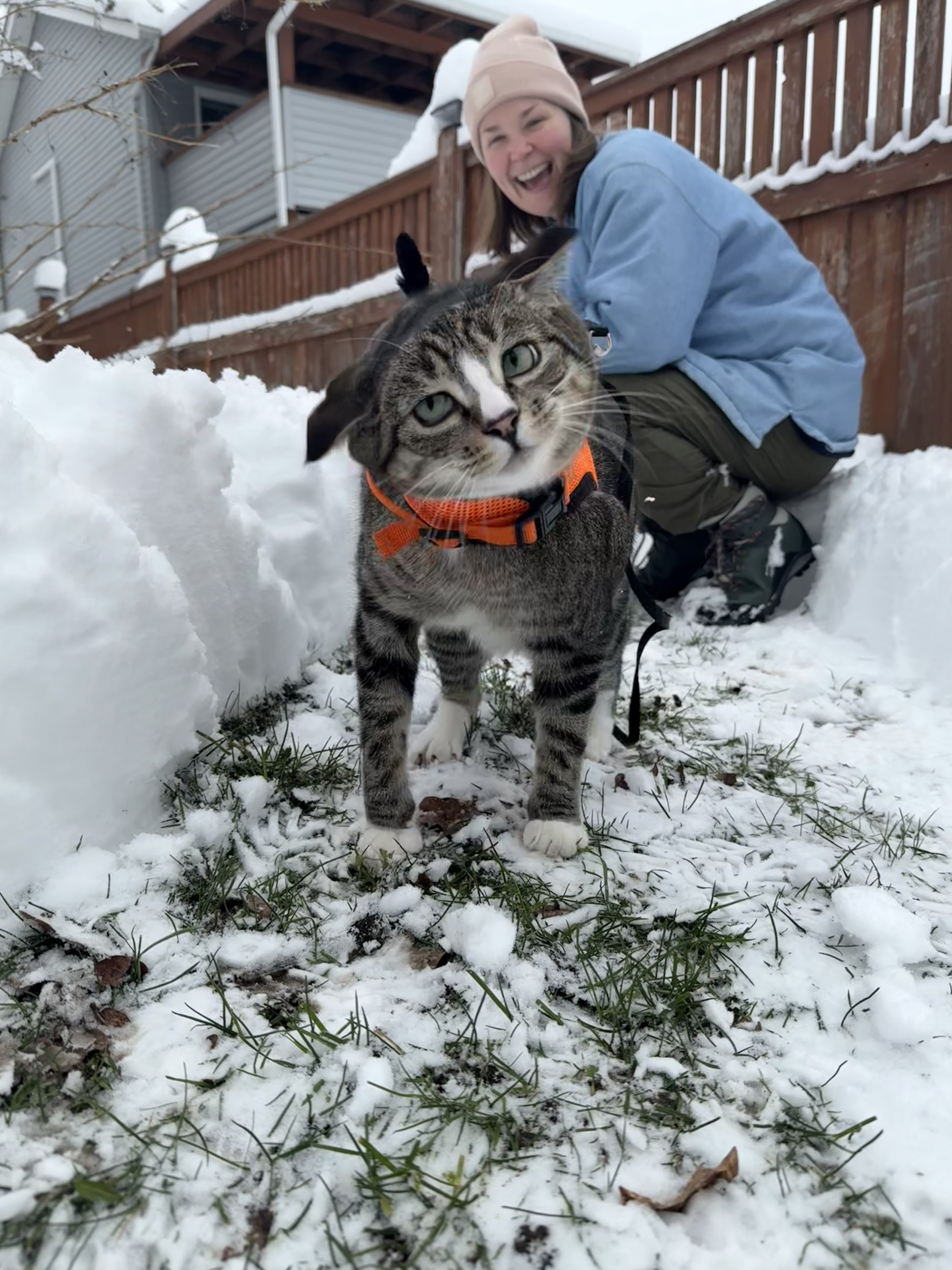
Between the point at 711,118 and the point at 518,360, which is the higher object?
the point at 711,118

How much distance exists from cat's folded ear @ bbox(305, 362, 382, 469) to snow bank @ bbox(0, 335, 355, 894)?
57 cm

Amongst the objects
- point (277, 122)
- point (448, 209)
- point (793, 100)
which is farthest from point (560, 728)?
point (277, 122)

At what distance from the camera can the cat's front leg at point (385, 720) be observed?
2031mm

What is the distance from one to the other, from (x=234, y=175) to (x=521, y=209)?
11804mm

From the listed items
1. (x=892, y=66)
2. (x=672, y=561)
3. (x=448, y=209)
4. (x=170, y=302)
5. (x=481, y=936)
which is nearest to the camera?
(x=481, y=936)

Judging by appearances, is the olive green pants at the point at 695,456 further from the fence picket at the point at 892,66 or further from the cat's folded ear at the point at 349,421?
→ the cat's folded ear at the point at 349,421

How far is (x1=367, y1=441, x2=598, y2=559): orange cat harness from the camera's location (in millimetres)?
1874

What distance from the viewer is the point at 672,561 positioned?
4391 millimetres

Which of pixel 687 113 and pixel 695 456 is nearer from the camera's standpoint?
pixel 695 456

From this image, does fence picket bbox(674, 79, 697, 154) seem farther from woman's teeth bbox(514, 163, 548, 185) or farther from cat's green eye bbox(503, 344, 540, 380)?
cat's green eye bbox(503, 344, 540, 380)

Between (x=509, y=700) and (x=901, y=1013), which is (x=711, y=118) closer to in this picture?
(x=509, y=700)

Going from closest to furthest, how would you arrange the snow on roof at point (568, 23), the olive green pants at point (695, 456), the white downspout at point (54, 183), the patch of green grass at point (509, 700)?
the patch of green grass at point (509, 700), the olive green pants at point (695, 456), the snow on roof at point (568, 23), the white downspout at point (54, 183)

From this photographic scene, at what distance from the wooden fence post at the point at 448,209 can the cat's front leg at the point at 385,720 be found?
5599 mm

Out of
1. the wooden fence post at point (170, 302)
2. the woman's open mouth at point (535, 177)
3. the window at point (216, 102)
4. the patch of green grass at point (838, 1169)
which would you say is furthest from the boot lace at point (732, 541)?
the window at point (216, 102)
